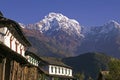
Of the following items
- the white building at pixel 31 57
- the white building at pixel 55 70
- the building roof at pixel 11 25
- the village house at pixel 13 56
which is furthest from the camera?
the white building at pixel 55 70

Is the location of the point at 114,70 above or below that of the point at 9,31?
below

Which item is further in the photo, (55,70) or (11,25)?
(55,70)

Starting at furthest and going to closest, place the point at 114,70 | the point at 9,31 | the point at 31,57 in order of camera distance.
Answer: the point at 31,57 < the point at 114,70 < the point at 9,31

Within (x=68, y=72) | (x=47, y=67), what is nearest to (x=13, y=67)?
(x=47, y=67)

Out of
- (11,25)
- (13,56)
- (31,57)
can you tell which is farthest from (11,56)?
(31,57)

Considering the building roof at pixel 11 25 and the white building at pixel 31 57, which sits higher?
the white building at pixel 31 57

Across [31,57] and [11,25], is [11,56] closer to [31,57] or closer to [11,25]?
[11,25]

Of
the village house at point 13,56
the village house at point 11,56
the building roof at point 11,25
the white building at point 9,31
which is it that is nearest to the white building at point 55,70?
the village house at point 13,56

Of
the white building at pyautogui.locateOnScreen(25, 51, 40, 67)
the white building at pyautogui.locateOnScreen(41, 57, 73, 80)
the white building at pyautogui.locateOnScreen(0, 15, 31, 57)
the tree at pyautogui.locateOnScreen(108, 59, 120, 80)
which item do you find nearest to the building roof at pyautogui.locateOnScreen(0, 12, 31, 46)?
the white building at pyautogui.locateOnScreen(0, 15, 31, 57)

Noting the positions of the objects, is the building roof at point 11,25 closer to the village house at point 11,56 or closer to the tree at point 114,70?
the village house at point 11,56

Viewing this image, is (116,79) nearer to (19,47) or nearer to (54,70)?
(19,47)

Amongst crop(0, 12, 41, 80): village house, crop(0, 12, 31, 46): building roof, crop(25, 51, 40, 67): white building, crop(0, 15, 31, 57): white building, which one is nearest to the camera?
crop(0, 12, 41, 80): village house

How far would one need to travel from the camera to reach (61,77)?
160125mm

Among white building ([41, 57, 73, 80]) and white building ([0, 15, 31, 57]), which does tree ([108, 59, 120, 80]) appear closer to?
white building ([0, 15, 31, 57])
